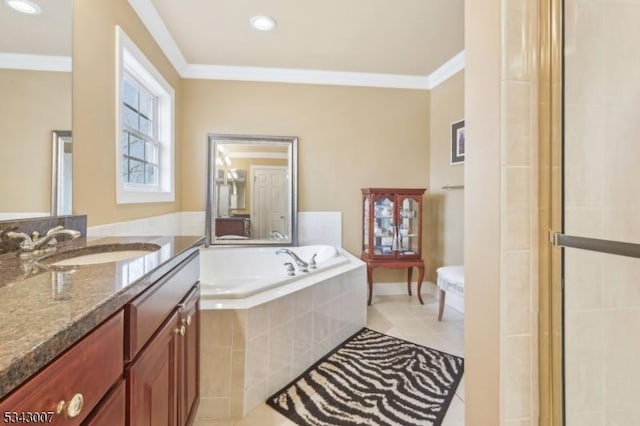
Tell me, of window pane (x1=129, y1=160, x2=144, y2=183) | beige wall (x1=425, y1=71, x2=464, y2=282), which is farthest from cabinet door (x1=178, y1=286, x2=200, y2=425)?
beige wall (x1=425, y1=71, x2=464, y2=282)

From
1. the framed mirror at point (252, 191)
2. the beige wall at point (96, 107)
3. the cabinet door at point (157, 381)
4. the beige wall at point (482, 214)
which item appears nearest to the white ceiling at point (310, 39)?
the beige wall at point (96, 107)

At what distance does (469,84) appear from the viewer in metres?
0.99

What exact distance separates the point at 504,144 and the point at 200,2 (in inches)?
90.8

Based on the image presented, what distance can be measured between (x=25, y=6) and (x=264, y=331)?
167 centimetres

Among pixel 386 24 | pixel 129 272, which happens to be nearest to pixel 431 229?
pixel 386 24

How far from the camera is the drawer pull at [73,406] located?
0.49m

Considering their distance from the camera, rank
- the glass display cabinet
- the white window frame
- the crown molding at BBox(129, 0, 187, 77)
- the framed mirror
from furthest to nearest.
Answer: the framed mirror, the glass display cabinet, the crown molding at BBox(129, 0, 187, 77), the white window frame

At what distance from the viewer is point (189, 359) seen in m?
1.26

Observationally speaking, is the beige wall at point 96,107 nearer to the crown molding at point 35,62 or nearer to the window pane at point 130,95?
the crown molding at point 35,62

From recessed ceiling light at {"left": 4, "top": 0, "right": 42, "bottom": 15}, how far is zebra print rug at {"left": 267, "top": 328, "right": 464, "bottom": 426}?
6.56 ft

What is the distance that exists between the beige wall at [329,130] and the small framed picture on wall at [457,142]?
1.58 feet

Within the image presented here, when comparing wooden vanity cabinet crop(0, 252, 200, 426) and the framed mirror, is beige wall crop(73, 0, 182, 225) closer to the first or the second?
wooden vanity cabinet crop(0, 252, 200, 426)

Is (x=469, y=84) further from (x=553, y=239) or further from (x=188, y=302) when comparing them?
(x=188, y=302)
